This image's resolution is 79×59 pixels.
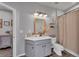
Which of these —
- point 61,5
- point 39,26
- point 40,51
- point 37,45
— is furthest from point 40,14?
point 40,51

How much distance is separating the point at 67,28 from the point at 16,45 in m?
1.28

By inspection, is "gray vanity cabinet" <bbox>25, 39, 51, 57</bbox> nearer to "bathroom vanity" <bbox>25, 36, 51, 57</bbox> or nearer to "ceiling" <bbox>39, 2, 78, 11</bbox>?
"bathroom vanity" <bbox>25, 36, 51, 57</bbox>

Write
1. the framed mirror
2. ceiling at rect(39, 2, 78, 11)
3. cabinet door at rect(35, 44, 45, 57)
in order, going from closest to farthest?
ceiling at rect(39, 2, 78, 11) → cabinet door at rect(35, 44, 45, 57) → the framed mirror

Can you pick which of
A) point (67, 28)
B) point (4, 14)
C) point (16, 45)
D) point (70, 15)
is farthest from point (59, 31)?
point (4, 14)

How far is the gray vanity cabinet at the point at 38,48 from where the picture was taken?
2670 millimetres

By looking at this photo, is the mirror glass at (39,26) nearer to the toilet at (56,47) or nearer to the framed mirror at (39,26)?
the framed mirror at (39,26)

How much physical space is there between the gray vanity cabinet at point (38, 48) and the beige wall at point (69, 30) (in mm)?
358

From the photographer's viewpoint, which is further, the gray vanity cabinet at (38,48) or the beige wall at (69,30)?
the gray vanity cabinet at (38,48)

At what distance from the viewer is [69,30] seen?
8.70 ft

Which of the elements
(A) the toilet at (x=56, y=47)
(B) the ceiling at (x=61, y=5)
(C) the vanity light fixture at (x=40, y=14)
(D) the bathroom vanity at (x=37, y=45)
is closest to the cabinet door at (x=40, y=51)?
(D) the bathroom vanity at (x=37, y=45)

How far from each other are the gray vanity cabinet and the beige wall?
0.36 m

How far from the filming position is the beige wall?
2.56 m

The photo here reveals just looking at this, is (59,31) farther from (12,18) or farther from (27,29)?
(12,18)

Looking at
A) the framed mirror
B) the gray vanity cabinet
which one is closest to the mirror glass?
the framed mirror
